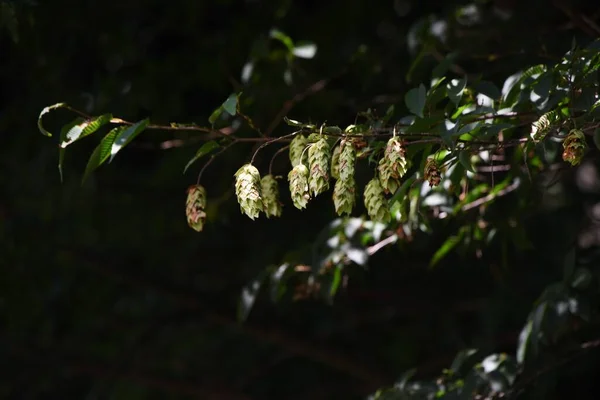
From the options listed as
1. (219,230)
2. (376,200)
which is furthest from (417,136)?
(219,230)

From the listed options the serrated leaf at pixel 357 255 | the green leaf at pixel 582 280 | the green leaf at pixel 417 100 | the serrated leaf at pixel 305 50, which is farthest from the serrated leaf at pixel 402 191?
the serrated leaf at pixel 305 50

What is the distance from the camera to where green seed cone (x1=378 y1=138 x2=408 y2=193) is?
1.61 meters

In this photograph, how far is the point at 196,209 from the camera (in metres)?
1.85

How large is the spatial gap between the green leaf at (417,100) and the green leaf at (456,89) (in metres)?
0.06

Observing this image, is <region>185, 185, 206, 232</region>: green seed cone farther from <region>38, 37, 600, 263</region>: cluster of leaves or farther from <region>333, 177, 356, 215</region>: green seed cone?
<region>333, 177, 356, 215</region>: green seed cone

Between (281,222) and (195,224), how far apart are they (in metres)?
2.30

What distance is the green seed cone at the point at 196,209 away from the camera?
1834mm

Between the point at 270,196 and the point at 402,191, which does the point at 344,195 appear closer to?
the point at 270,196

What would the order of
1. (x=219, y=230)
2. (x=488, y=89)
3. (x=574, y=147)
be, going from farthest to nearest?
(x=219, y=230), (x=488, y=89), (x=574, y=147)

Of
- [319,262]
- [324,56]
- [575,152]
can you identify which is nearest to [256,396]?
[324,56]

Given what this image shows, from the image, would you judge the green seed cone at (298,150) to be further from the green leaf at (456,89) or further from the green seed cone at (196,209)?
the green leaf at (456,89)

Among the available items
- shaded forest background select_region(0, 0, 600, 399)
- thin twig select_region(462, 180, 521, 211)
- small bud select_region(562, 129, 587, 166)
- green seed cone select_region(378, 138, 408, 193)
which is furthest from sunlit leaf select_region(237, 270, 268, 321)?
small bud select_region(562, 129, 587, 166)

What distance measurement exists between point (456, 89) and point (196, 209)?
0.59 metres

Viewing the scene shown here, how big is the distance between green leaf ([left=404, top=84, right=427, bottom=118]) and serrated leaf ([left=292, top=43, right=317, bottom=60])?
1.00 m
